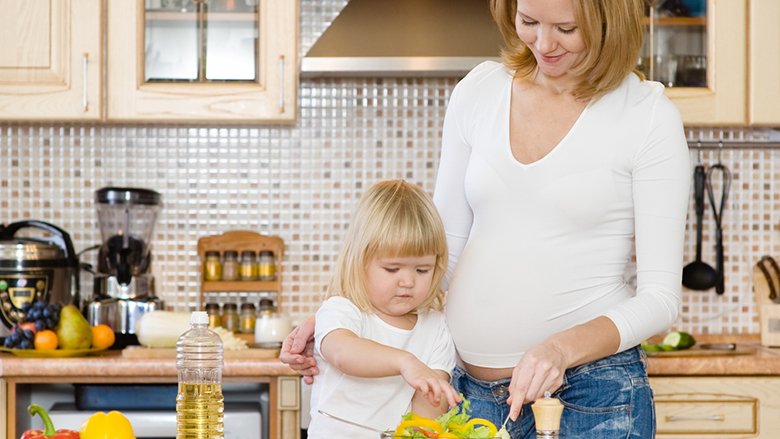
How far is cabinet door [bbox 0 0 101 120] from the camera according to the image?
8.65 feet

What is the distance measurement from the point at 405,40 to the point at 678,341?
1.05m

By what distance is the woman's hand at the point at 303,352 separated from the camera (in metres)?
1.58

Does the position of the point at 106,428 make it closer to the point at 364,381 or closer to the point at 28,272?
the point at 364,381

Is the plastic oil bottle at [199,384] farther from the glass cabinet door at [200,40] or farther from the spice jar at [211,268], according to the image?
the spice jar at [211,268]

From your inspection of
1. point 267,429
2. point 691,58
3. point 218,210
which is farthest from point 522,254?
point 218,210

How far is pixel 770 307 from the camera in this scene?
108 inches

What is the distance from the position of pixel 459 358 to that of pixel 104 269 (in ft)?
4.97

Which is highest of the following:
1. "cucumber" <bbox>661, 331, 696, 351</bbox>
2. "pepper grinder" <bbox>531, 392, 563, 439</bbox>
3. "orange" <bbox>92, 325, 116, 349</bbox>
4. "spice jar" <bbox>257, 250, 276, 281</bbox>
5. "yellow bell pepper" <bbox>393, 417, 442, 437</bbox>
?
"spice jar" <bbox>257, 250, 276, 281</bbox>

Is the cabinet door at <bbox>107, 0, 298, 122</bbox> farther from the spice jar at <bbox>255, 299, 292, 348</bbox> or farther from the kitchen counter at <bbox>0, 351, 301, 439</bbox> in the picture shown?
the kitchen counter at <bbox>0, 351, 301, 439</bbox>

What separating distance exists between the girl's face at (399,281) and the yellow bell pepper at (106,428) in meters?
0.44

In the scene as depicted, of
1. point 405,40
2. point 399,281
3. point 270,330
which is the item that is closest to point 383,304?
point 399,281

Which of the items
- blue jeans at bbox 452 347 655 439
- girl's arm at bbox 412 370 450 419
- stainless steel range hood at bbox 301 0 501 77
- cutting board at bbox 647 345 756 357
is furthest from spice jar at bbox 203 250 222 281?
blue jeans at bbox 452 347 655 439

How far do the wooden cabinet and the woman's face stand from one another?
4.32 ft

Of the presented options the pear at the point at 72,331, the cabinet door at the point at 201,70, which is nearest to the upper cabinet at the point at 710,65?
the cabinet door at the point at 201,70
